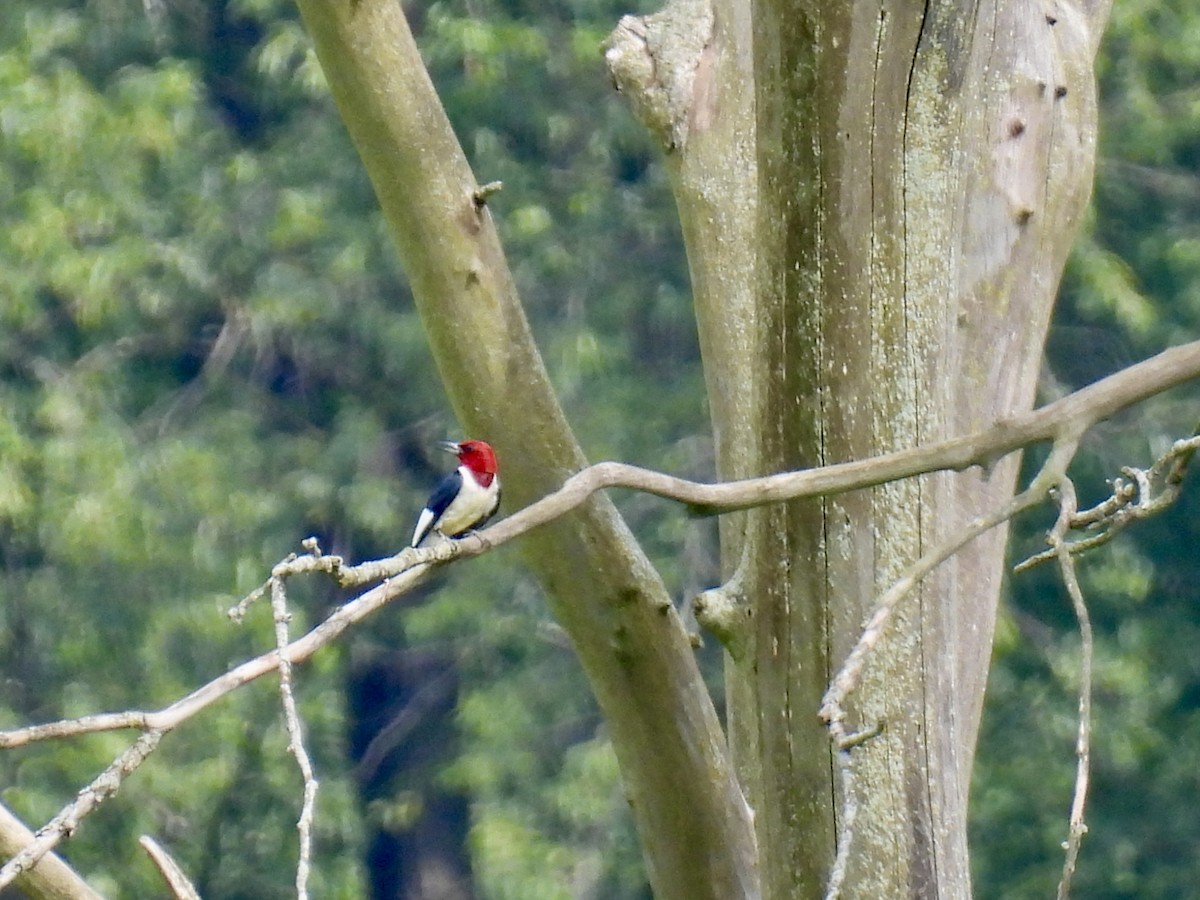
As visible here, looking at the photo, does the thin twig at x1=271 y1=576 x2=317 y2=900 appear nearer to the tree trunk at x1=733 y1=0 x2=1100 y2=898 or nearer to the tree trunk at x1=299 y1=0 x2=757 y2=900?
the tree trunk at x1=733 y1=0 x2=1100 y2=898

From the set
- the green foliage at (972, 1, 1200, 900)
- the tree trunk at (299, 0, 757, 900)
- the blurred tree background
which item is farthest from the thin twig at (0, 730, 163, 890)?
the green foliage at (972, 1, 1200, 900)

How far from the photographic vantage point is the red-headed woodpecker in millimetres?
4234

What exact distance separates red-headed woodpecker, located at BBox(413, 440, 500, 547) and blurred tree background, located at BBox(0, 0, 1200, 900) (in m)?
4.46

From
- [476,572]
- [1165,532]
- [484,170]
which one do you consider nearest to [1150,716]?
[1165,532]

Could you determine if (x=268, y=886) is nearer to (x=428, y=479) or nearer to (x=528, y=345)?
(x=428, y=479)

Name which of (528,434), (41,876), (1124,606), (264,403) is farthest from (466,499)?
(264,403)

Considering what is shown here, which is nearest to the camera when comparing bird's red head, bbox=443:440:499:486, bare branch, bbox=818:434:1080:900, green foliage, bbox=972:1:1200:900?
bare branch, bbox=818:434:1080:900

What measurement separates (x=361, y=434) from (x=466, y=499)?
6.04 m

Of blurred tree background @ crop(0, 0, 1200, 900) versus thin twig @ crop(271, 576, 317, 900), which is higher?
thin twig @ crop(271, 576, 317, 900)

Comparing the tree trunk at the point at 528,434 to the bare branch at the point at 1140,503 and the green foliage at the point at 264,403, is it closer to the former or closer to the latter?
the bare branch at the point at 1140,503

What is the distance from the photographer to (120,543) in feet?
29.9

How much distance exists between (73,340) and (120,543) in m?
1.82

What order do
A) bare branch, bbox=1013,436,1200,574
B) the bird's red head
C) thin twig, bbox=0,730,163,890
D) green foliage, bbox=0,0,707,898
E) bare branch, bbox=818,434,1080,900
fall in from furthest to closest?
green foliage, bbox=0,0,707,898 → the bird's red head → bare branch, bbox=1013,436,1200,574 → bare branch, bbox=818,434,1080,900 → thin twig, bbox=0,730,163,890

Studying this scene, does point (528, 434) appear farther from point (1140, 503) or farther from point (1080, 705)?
point (1080, 705)
